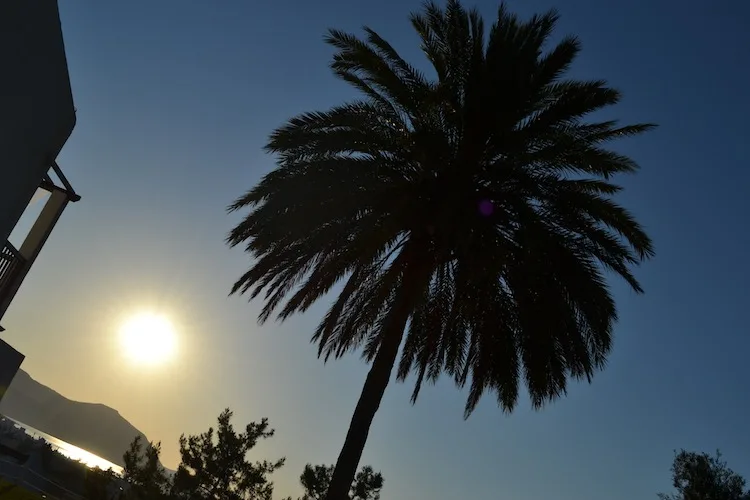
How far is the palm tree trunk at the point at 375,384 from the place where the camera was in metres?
9.03

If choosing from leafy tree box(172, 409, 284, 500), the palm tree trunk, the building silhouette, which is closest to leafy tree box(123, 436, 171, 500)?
leafy tree box(172, 409, 284, 500)

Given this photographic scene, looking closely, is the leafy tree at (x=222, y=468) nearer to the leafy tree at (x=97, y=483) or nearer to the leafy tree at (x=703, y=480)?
the leafy tree at (x=97, y=483)

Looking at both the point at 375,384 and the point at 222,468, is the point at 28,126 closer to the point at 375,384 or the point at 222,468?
the point at 375,384

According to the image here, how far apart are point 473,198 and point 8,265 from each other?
25.9 feet

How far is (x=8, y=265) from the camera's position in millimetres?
8391

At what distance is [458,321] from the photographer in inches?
444

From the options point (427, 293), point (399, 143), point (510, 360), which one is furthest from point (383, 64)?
point (510, 360)

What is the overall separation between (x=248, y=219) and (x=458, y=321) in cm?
486

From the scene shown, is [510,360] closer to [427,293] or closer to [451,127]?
[427,293]

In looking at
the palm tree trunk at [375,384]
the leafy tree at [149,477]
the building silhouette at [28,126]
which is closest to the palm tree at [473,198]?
the palm tree trunk at [375,384]

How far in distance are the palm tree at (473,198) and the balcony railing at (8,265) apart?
3.71 meters

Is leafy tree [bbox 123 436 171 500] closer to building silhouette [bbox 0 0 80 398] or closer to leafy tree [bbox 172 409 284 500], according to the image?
leafy tree [bbox 172 409 284 500]

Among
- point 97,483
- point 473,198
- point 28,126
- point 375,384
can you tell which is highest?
point 473,198

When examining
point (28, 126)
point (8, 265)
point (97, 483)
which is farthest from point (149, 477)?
point (28, 126)
